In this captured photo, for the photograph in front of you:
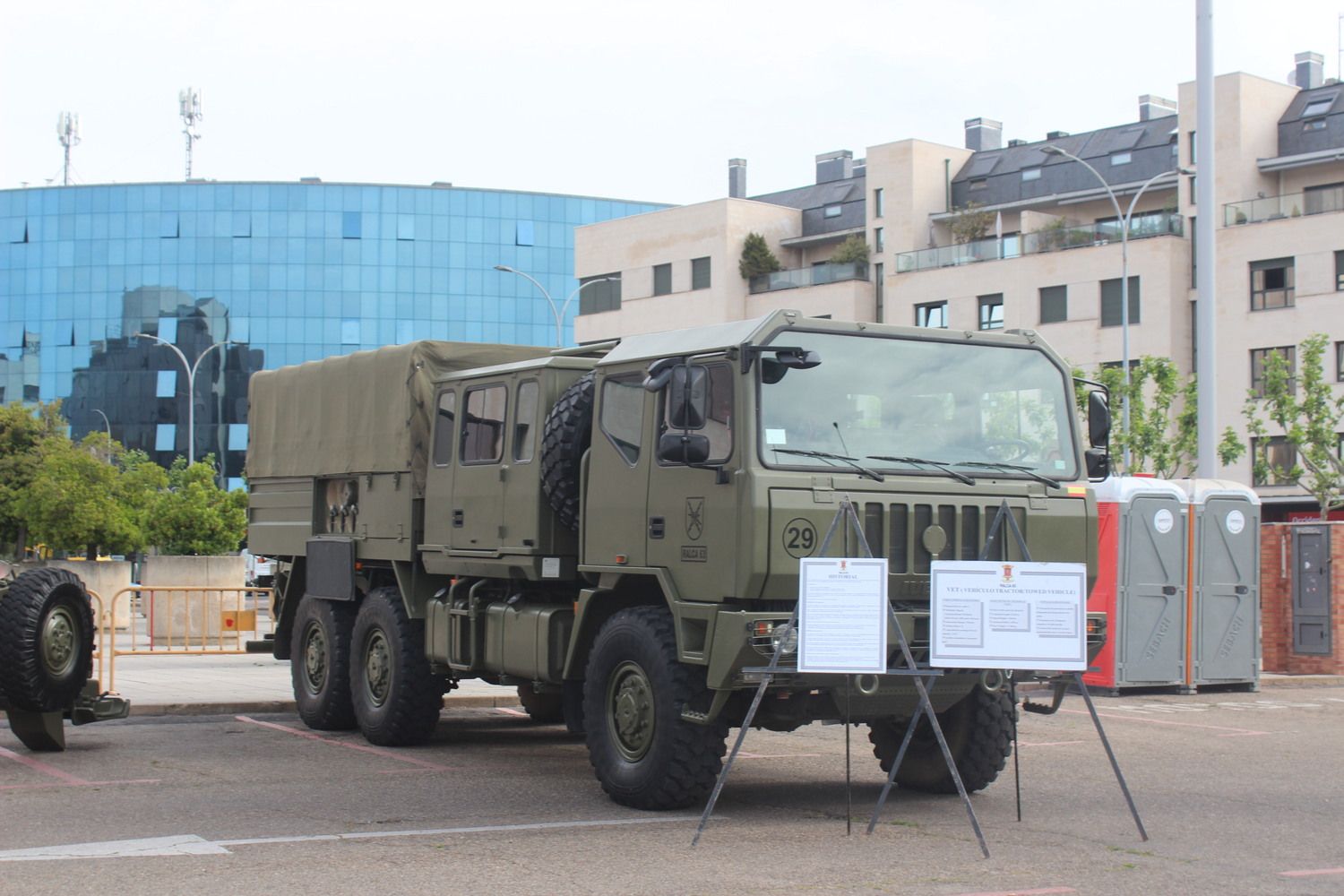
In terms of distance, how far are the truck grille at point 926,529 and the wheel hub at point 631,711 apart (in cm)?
159

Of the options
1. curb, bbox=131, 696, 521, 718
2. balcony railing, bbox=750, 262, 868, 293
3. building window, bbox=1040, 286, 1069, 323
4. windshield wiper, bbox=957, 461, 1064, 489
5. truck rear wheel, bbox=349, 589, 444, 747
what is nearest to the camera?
windshield wiper, bbox=957, 461, 1064, 489

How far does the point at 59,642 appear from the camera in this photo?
1270 cm

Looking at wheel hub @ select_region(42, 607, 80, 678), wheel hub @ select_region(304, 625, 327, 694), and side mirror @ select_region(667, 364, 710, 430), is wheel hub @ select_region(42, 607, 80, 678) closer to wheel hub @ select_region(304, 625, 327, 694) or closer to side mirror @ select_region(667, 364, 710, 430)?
wheel hub @ select_region(304, 625, 327, 694)

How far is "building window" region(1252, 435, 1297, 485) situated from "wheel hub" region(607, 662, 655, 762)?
38260 mm

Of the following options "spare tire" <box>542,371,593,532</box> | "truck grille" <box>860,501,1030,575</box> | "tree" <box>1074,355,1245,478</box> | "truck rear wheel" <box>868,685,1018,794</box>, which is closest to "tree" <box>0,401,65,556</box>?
"tree" <box>1074,355,1245,478</box>

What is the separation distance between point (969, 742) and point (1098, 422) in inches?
85.2

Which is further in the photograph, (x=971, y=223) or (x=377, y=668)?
(x=971, y=223)

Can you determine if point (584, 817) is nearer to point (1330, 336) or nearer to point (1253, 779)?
point (1253, 779)

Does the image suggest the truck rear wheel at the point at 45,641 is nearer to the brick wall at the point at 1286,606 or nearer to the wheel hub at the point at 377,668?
the wheel hub at the point at 377,668

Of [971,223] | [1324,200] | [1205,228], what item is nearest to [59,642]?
[1205,228]

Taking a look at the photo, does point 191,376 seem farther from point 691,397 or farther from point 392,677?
point 691,397

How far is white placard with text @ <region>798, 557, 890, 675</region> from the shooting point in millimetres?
9109

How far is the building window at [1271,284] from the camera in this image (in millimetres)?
51156

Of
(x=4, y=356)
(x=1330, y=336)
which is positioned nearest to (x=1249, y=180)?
(x=1330, y=336)
